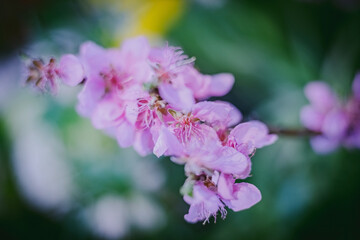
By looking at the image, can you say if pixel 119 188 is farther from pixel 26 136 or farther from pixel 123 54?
pixel 123 54

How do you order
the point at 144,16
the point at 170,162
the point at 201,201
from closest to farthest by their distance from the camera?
the point at 201,201
the point at 170,162
the point at 144,16

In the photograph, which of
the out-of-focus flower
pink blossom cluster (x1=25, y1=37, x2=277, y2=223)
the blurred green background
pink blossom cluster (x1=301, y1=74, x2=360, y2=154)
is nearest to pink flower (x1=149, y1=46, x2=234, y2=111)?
pink blossom cluster (x1=25, y1=37, x2=277, y2=223)

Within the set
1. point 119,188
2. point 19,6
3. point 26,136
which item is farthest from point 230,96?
point 19,6

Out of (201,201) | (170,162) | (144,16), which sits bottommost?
(201,201)

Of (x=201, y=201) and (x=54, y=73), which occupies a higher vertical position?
(x=54, y=73)

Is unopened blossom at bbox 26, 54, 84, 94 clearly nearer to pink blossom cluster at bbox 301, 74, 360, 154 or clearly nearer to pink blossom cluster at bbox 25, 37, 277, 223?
pink blossom cluster at bbox 25, 37, 277, 223

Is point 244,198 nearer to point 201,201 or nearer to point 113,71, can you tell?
point 201,201

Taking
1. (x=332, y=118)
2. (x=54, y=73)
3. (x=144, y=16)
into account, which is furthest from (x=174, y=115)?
(x=144, y=16)
